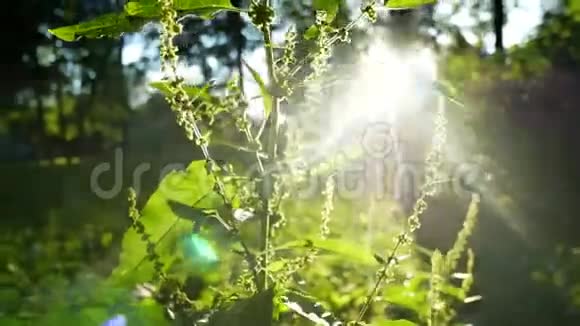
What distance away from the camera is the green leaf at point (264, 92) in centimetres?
88

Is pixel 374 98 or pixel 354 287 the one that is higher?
pixel 374 98

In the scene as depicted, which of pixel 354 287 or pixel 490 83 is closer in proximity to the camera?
pixel 354 287

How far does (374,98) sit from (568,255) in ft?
13.2

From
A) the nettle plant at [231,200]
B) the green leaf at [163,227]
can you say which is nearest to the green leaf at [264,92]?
the nettle plant at [231,200]

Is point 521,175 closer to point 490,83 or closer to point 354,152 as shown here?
point 490,83

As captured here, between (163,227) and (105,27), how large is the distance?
0.71 feet

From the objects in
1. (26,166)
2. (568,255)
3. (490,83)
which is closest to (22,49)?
(26,166)

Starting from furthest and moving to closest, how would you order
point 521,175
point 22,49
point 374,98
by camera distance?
1. point 22,49
2. point 521,175
3. point 374,98

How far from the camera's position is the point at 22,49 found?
14328 mm

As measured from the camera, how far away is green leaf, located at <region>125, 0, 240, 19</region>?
2.99 ft

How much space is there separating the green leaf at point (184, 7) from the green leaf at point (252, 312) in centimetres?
29

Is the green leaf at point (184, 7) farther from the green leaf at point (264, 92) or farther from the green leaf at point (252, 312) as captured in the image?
the green leaf at point (252, 312)

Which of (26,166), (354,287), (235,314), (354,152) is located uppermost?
(354,152)

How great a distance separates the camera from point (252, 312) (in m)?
0.84
